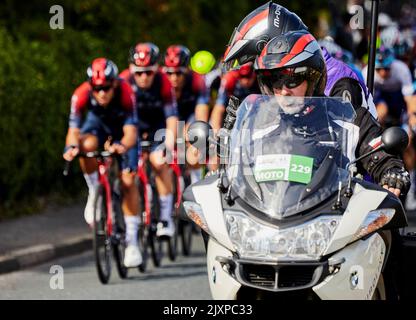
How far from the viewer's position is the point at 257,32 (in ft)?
24.5

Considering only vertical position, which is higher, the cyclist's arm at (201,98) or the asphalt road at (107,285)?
the cyclist's arm at (201,98)

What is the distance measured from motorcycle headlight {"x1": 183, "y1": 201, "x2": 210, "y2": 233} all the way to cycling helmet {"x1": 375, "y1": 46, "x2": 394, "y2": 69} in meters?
9.93

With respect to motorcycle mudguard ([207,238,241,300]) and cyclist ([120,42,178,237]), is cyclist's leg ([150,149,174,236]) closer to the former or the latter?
cyclist ([120,42,178,237])

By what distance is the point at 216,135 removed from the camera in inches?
241

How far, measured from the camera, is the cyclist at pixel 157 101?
12.4 meters

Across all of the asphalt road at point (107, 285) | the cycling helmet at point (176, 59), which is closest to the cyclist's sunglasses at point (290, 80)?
the asphalt road at point (107, 285)

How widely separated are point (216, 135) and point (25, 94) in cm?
869

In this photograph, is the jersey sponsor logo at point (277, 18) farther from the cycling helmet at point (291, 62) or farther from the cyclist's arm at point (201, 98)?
the cyclist's arm at point (201, 98)

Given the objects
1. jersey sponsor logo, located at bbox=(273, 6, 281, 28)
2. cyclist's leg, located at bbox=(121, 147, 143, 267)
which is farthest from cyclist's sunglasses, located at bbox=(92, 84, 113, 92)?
jersey sponsor logo, located at bbox=(273, 6, 281, 28)

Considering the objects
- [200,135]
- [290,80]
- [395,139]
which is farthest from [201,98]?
[395,139]

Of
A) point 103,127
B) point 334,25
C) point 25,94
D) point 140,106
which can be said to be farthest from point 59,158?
point 334,25

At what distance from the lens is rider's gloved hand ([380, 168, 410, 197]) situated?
6109 millimetres

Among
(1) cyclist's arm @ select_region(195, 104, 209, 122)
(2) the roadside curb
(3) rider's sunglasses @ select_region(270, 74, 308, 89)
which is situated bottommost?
(2) the roadside curb

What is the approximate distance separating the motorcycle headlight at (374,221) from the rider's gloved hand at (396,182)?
0.50m
